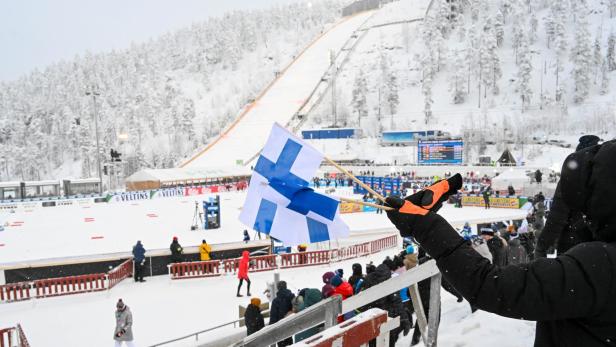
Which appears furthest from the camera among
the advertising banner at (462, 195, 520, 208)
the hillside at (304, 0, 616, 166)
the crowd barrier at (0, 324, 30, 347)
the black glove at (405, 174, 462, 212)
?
the hillside at (304, 0, 616, 166)

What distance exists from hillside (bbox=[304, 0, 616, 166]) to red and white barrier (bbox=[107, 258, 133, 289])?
44.9m

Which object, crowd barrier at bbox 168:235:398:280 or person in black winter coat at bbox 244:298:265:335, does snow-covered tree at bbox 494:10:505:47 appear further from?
person in black winter coat at bbox 244:298:265:335

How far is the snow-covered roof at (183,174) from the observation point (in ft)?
145

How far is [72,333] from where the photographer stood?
1005 cm

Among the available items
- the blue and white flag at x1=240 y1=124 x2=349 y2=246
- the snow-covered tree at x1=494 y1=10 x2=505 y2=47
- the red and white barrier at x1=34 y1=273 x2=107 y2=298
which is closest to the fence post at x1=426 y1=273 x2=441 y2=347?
the blue and white flag at x1=240 y1=124 x2=349 y2=246

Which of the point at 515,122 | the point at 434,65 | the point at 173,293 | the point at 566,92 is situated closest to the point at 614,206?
the point at 173,293

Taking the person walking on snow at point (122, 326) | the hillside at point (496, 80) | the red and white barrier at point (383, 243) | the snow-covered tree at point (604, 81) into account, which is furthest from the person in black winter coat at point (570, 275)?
the snow-covered tree at point (604, 81)

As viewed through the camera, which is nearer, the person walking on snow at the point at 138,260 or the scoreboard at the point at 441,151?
the person walking on snow at the point at 138,260

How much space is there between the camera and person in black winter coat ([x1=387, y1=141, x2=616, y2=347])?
1382 millimetres

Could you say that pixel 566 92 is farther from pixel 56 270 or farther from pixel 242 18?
pixel 242 18

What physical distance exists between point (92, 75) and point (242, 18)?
157 ft

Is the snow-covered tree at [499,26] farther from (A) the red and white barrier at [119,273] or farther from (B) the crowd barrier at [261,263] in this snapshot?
(A) the red and white barrier at [119,273]

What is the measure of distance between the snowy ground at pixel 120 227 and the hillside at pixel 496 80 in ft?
105

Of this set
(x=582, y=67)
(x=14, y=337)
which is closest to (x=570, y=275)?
(x=14, y=337)
